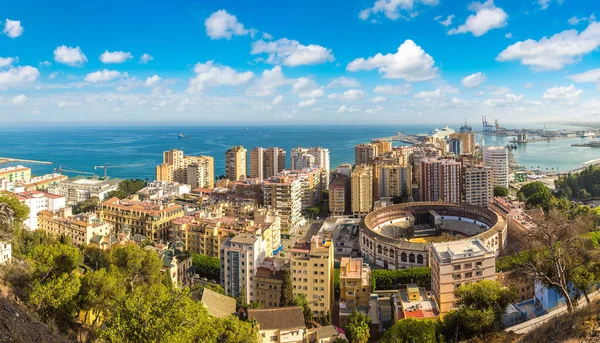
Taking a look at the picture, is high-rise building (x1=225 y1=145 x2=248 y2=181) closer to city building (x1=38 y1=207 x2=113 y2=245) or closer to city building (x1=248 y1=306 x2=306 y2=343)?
city building (x1=38 y1=207 x2=113 y2=245)

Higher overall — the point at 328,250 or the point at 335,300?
the point at 328,250

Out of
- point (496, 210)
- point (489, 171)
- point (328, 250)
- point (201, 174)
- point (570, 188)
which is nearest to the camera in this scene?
Result: point (328, 250)

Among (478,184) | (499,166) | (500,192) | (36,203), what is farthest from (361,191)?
(36,203)

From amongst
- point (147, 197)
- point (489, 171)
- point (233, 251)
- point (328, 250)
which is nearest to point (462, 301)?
point (328, 250)

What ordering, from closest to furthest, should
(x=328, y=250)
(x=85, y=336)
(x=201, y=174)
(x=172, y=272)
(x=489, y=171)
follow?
1. (x=85, y=336)
2. (x=328, y=250)
3. (x=172, y=272)
4. (x=489, y=171)
5. (x=201, y=174)

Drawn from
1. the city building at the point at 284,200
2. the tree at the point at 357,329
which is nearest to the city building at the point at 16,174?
the city building at the point at 284,200

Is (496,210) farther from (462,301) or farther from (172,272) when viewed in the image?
(172,272)
